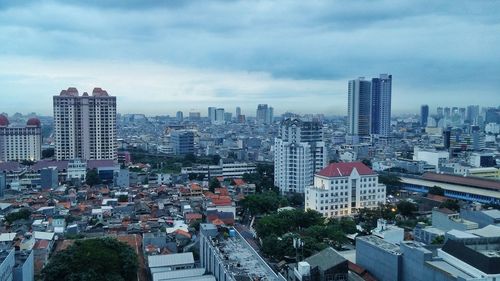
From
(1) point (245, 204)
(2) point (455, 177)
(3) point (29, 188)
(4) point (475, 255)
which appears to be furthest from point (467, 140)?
(4) point (475, 255)

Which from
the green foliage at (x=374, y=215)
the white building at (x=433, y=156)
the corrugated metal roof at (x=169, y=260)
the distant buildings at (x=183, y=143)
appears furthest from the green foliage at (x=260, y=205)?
the distant buildings at (x=183, y=143)

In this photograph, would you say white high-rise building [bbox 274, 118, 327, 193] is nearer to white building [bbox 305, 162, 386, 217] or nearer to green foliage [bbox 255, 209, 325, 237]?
white building [bbox 305, 162, 386, 217]

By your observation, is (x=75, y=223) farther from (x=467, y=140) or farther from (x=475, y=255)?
(x=467, y=140)

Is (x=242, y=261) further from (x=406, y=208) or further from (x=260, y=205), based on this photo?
(x=406, y=208)

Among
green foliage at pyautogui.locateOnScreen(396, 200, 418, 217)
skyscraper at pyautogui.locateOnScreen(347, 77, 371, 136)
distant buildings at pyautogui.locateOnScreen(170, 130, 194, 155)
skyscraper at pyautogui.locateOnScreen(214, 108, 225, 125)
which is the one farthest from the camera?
skyscraper at pyautogui.locateOnScreen(214, 108, 225, 125)

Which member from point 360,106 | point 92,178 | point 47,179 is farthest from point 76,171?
point 360,106

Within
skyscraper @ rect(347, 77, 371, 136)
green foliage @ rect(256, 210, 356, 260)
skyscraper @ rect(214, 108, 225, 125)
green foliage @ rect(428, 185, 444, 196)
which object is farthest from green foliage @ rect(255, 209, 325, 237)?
skyscraper @ rect(214, 108, 225, 125)
